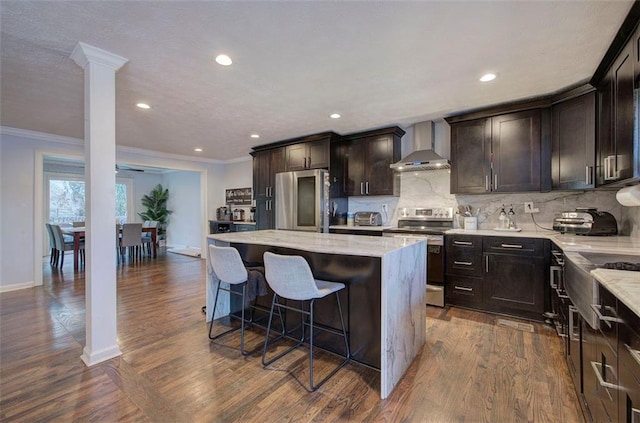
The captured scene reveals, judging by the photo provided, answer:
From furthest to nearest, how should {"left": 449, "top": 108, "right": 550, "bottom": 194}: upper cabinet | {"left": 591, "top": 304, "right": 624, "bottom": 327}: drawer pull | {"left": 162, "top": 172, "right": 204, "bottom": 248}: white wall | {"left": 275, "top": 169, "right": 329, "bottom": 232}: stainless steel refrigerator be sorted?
{"left": 162, "top": 172, "right": 204, "bottom": 248}: white wall < {"left": 275, "top": 169, "right": 329, "bottom": 232}: stainless steel refrigerator < {"left": 449, "top": 108, "right": 550, "bottom": 194}: upper cabinet < {"left": 591, "top": 304, "right": 624, "bottom": 327}: drawer pull

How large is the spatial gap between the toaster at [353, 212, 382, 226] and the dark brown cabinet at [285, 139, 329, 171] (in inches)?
38.5

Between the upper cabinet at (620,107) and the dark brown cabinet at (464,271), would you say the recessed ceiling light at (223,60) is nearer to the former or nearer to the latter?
the upper cabinet at (620,107)

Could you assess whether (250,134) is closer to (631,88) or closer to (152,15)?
(152,15)

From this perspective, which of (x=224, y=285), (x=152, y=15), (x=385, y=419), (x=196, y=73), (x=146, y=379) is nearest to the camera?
(x=385, y=419)

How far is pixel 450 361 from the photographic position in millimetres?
2178

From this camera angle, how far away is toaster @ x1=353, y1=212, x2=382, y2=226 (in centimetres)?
440

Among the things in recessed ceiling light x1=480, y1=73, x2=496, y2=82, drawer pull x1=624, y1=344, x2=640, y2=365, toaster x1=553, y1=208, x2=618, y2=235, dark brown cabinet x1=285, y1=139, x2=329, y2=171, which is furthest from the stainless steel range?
drawer pull x1=624, y1=344, x2=640, y2=365

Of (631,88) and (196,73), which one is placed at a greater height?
(196,73)

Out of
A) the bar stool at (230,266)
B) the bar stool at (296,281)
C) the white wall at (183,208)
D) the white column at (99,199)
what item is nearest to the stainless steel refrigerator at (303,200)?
the bar stool at (230,266)

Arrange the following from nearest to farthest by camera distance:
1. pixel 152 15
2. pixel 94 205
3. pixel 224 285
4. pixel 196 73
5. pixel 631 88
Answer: pixel 152 15 → pixel 631 88 → pixel 94 205 → pixel 196 73 → pixel 224 285

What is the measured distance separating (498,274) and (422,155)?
5.52 ft

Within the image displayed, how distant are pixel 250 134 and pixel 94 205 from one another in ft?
8.78

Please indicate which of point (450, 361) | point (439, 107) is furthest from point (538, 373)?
point (439, 107)

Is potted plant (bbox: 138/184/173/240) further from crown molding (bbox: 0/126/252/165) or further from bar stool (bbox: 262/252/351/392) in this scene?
→ bar stool (bbox: 262/252/351/392)
